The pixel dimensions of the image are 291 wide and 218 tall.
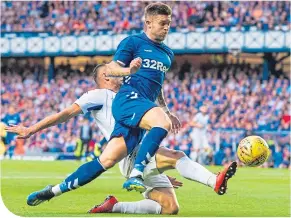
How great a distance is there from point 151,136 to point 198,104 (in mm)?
23348

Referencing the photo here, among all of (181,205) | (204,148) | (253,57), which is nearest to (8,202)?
(181,205)

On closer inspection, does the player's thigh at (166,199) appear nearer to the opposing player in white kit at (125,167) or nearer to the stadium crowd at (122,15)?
the opposing player in white kit at (125,167)

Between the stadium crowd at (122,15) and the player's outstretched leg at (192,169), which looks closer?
the player's outstretched leg at (192,169)

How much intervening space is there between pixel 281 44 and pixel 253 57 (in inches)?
140

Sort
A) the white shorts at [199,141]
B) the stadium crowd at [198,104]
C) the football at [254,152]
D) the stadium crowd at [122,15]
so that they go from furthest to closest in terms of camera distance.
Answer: the stadium crowd at [122,15] < the stadium crowd at [198,104] < the white shorts at [199,141] < the football at [254,152]

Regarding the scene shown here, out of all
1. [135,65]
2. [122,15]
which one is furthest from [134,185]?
[122,15]

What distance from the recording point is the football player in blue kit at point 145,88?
896 centimetres

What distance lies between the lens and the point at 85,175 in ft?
30.3

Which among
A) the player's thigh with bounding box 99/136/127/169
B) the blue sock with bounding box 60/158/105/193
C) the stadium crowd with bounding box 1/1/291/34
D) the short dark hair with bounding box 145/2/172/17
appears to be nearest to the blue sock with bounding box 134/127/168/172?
the player's thigh with bounding box 99/136/127/169

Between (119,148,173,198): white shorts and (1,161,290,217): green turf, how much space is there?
1.42 ft

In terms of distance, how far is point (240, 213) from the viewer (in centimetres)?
1011

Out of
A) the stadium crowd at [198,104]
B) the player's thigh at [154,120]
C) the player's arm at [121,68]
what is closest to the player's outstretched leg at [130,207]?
the player's thigh at [154,120]

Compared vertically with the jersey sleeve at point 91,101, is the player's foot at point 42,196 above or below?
below

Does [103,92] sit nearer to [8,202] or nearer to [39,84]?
[8,202]
